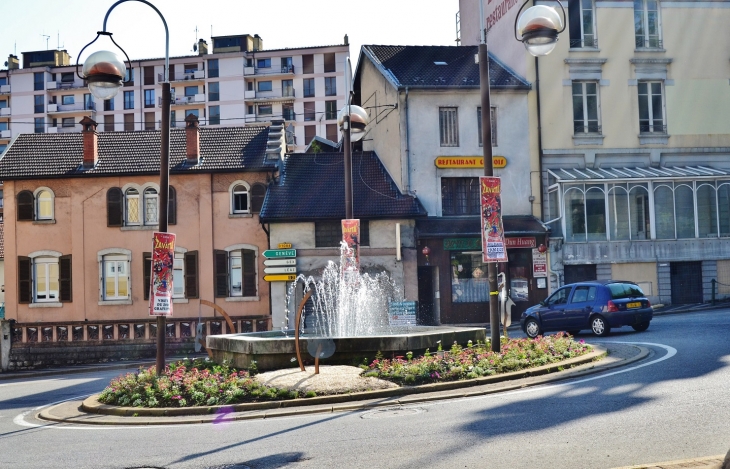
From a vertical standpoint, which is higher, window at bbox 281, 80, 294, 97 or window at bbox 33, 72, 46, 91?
window at bbox 33, 72, 46, 91

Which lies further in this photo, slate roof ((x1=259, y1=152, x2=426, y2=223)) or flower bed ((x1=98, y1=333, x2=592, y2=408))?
slate roof ((x1=259, y1=152, x2=426, y2=223))

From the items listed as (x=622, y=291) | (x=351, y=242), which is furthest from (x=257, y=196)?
(x=622, y=291)

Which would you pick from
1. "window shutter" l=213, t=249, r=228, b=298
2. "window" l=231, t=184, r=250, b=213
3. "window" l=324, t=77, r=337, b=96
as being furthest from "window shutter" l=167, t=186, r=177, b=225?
"window" l=324, t=77, r=337, b=96

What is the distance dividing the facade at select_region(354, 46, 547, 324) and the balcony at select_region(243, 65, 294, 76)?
40.4 meters

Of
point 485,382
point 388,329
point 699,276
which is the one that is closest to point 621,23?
point 699,276

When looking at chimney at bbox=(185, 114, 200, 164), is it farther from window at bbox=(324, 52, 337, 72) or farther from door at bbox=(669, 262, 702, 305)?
window at bbox=(324, 52, 337, 72)

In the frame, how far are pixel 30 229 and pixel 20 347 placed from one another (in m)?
5.93

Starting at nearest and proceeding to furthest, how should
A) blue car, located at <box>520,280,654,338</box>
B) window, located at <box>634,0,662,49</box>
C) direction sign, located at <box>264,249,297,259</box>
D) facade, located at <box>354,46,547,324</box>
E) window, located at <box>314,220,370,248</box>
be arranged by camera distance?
blue car, located at <box>520,280,654,338</box>, direction sign, located at <box>264,249,297,259</box>, window, located at <box>314,220,370,248</box>, facade, located at <box>354,46,547,324</box>, window, located at <box>634,0,662,49</box>

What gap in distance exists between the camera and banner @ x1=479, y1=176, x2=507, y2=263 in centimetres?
1497

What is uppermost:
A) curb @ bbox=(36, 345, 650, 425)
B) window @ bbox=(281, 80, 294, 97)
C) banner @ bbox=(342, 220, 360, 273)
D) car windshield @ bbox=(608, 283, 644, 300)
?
window @ bbox=(281, 80, 294, 97)

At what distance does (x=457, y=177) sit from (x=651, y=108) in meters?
9.34

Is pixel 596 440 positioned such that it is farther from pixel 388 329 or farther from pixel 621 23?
pixel 621 23

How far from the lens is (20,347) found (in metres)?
30.8

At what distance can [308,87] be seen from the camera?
75188 millimetres
